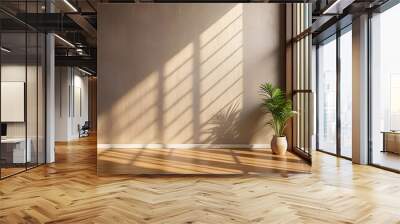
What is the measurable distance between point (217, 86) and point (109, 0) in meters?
3.42

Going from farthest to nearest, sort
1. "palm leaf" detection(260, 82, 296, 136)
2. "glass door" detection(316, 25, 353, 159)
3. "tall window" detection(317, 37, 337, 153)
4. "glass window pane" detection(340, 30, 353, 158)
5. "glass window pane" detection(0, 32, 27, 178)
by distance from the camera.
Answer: "tall window" detection(317, 37, 337, 153) < "palm leaf" detection(260, 82, 296, 136) < "glass door" detection(316, 25, 353, 159) < "glass window pane" detection(340, 30, 353, 158) < "glass window pane" detection(0, 32, 27, 178)

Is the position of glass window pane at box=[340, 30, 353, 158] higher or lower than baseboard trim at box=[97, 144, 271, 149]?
higher

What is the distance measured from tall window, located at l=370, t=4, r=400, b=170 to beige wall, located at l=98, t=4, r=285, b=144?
9.05 feet

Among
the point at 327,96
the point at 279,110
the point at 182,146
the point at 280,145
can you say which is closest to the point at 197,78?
the point at 182,146

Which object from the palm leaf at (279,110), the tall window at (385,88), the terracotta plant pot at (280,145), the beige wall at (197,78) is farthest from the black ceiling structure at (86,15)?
the terracotta plant pot at (280,145)

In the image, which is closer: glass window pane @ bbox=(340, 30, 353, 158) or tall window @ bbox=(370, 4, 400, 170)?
tall window @ bbox=(370, 4, 400, 170)

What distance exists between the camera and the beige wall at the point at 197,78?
31.0ft

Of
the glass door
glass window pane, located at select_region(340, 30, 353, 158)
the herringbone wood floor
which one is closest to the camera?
the herringbone wood floor

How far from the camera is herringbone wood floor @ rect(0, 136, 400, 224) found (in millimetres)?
3520

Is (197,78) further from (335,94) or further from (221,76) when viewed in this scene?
(335,94)

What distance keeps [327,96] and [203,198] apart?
604 cm

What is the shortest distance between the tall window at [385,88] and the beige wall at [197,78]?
2.76 m

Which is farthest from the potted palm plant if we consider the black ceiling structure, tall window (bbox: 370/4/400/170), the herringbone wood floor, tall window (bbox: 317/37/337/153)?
the herringbone wood floor

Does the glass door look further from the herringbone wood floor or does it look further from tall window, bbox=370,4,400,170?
the herringbone wood floor
